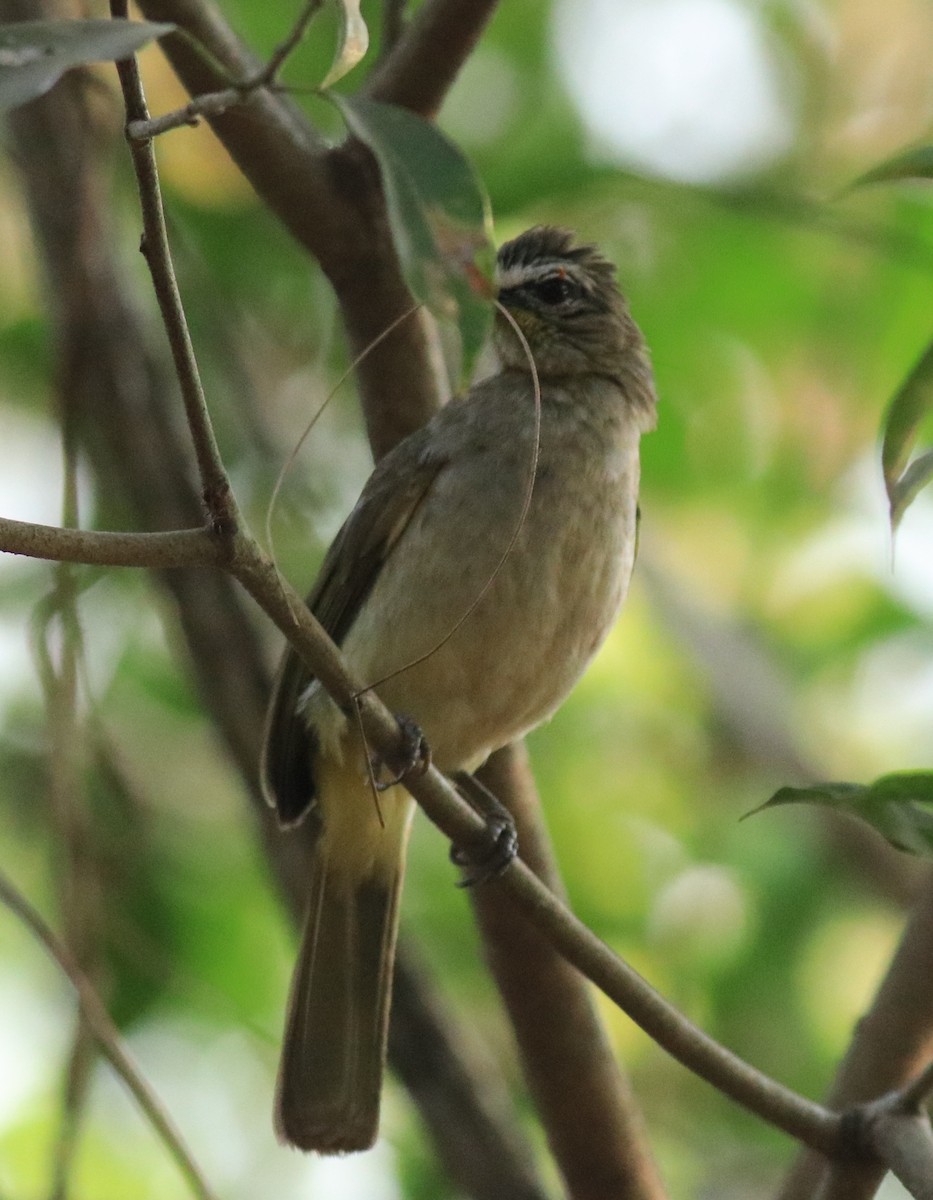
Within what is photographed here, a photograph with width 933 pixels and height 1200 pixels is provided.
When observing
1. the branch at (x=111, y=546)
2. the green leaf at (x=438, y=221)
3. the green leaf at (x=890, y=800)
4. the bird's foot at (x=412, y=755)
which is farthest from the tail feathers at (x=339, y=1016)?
the green leaf at (x=438, y=221)

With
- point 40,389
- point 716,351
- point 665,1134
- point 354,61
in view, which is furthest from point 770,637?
point 354,61

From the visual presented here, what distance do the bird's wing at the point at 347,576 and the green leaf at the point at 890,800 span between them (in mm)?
1374

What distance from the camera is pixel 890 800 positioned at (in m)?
2.34

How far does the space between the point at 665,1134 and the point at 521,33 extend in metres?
3.58

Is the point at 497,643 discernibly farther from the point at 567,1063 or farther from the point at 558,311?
the point at 558,311

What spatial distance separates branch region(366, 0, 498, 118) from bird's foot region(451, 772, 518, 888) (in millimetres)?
1406

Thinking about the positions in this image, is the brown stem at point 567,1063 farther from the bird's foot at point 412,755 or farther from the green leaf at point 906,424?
the green leaf at point 906,424

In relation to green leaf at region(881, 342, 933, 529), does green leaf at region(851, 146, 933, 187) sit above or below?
above

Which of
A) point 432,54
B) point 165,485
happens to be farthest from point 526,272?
point 165,485

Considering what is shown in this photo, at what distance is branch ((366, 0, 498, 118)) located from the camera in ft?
10.3

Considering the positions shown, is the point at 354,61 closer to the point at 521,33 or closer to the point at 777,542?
the point at 521,33

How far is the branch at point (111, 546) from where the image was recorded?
6.26 ft

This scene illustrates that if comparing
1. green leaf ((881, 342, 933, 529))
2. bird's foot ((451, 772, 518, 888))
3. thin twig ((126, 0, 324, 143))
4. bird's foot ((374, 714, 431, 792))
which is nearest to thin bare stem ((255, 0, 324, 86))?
thin twig ((126, 0, 324, 143))

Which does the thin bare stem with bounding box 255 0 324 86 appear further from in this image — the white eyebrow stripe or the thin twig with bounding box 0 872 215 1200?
the white eyebrow stripe
